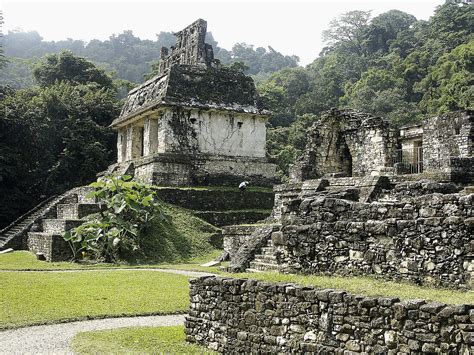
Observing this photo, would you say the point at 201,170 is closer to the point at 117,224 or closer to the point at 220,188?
the point at 220,188

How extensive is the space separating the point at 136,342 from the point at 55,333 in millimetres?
1588

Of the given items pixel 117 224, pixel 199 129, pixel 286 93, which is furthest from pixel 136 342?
pixel 286 93

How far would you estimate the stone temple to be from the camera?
84.7 ft

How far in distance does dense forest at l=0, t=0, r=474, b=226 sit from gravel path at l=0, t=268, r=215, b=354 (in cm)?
1936

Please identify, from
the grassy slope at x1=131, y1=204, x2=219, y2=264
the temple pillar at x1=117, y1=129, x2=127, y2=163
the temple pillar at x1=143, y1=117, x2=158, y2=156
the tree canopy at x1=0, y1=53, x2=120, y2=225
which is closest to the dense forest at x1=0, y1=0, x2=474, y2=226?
the tree canopy at x1=0, y1=53, x2=120, y2=225

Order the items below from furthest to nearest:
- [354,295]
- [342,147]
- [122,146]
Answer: [122,146] < [342,147] < [354,295]

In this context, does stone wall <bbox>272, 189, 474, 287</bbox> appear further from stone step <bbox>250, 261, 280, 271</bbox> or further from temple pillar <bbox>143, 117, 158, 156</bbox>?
temple pillar <bbox>143, 117, 158, 156</bbox>

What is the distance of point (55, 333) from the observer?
901cm

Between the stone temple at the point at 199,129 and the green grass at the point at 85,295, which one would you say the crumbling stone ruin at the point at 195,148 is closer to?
the stone temple at the point at 199,129

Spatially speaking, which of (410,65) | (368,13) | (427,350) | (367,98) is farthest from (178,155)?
(368,13)

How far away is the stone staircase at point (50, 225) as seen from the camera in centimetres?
1964

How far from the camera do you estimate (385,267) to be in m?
8.30

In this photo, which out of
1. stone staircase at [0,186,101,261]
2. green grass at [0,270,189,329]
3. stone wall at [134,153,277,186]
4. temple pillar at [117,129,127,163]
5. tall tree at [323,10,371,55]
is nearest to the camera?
green grass at [0,270,189,329]

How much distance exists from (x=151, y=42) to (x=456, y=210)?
151 metres
